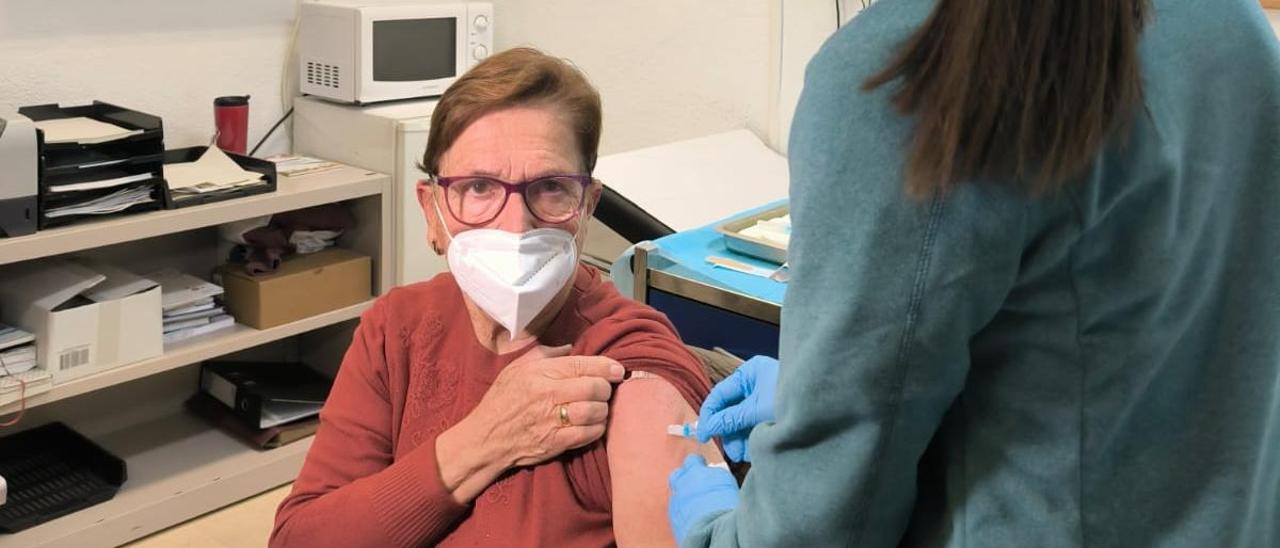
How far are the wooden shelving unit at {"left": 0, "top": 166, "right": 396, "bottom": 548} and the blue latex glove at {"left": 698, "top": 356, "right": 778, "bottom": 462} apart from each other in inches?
72.8

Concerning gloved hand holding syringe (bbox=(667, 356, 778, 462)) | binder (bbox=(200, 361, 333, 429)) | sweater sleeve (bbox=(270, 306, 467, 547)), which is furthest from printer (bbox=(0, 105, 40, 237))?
gloved hand holding syringe (bbox=(667, 356, 778, 462))

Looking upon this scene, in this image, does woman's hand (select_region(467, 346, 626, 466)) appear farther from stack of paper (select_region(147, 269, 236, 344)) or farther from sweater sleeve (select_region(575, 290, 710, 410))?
stack of paper (select_region(147, 269, 236, 344))

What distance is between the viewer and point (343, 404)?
1486 millimetres

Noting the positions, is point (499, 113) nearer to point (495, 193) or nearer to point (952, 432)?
point (495, 193)

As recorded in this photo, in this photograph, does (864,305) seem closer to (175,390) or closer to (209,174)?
(209,174)

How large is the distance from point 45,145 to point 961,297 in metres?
2.32

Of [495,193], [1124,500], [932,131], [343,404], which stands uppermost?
[932,131]

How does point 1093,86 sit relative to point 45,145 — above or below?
above

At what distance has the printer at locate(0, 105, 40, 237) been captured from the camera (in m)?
2.48

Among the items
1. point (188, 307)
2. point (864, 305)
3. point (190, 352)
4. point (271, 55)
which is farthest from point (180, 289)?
point (864, 305)

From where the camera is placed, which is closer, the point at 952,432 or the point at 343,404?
the point at 952,432

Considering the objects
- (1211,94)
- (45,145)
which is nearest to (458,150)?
(1211,94)

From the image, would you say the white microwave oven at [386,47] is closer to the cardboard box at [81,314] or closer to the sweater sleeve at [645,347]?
the cardboard box at [81,314]

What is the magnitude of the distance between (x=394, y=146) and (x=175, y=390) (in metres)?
0.94
